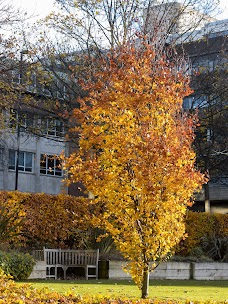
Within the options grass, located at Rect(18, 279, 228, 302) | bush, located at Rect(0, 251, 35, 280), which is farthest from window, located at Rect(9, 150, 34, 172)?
grass, located at Rect(18, 279, 228, 302)

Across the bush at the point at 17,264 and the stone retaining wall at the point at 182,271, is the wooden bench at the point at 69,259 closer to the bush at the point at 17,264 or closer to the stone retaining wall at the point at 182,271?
the stone retaining wall at the point at 182,271

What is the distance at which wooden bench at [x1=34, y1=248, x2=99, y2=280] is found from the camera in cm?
2131

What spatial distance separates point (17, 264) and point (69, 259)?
324 centimetres

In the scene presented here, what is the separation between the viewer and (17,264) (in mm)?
18922

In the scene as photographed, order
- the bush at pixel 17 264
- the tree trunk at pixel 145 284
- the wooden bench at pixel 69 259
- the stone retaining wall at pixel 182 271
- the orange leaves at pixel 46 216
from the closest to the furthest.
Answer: the tree trunk at pixel 145 284
the bush at pixel 17 264
the wooden bench at pixel 69 259
the stone retaining wall at pixel 182 271
the orange leaves at pixel 46 216

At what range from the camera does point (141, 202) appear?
1293 cm

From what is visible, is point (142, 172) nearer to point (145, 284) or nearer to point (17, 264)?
point (145, 284)

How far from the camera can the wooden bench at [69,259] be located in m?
21.3

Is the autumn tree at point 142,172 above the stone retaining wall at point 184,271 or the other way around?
above

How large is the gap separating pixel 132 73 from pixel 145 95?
0.67 meters

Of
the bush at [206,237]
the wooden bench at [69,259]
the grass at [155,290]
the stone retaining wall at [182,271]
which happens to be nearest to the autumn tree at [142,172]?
the grass at [155,290]

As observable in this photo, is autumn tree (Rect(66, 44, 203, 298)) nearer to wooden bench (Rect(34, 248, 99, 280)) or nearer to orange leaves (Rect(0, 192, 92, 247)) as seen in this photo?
wooden bench (Rect(34, 248, 99, 280))

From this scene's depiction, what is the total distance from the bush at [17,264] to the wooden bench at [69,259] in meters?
1.83

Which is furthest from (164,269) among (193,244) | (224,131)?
(224,131)
